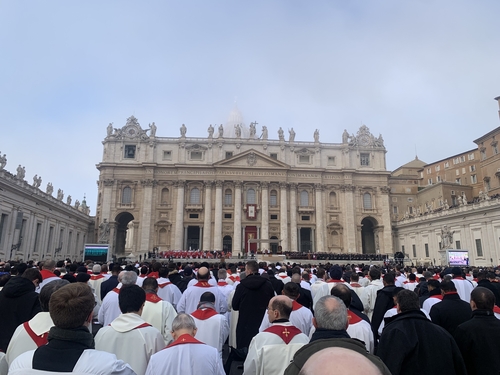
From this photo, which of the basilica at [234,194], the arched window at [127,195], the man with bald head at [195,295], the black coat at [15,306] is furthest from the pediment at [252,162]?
the black coat at [15,306]

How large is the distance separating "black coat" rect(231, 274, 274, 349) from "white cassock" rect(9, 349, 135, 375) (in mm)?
4485

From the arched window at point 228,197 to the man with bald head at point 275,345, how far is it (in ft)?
174

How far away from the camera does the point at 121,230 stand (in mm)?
60594

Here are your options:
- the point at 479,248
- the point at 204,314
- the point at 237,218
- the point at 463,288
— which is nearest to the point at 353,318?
the point at 204,314

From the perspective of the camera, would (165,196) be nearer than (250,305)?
No

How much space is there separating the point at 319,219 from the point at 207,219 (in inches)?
703

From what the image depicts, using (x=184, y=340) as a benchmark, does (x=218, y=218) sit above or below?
above

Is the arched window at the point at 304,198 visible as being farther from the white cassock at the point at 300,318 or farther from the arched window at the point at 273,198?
the white cassock at the point at 300,318

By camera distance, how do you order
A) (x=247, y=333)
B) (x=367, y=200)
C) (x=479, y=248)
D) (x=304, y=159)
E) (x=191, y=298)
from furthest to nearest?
(x=304, y=159), (x=367, y=200), (x=479, y=248), (x=191, y=298), (x=247, y=333)

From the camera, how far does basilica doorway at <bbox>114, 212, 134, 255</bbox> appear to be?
57.8m

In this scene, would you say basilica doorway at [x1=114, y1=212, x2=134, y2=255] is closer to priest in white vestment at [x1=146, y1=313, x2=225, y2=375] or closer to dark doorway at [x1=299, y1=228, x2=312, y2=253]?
dark doorway at [x1=299, y1=228, x2=312, y2=253]

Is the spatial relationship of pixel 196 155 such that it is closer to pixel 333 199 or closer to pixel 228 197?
pixel 228 197

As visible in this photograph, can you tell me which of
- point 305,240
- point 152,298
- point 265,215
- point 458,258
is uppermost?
point 265,215

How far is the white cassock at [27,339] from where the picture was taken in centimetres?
415
